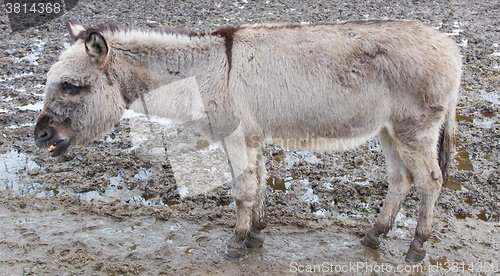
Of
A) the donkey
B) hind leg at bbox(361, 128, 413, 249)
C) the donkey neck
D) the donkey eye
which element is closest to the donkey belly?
the donkey

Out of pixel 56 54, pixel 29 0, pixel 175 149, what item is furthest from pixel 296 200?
pixel 29 0

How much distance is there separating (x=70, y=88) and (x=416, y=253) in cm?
369

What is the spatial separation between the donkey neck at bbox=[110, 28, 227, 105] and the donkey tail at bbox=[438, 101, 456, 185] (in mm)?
2339

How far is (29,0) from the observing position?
11469 millimetres

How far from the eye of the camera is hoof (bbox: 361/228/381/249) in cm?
389

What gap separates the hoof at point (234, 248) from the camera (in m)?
3.75

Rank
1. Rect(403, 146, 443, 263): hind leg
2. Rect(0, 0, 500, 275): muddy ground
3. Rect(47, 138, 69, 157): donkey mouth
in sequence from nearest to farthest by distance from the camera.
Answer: Rect(47, 138, 69, 157): donkey mouth → Rect(403, 146, 443, 263): hind leg → Rect(0, 0, 500, 275): muddy ground

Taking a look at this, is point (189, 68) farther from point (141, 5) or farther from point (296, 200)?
point (141, 5)

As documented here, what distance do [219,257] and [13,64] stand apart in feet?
21.8

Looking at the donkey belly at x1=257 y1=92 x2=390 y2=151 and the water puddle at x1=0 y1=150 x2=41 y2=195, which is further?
the water puddle at x1=0 y1=150 x2=41 y2=195

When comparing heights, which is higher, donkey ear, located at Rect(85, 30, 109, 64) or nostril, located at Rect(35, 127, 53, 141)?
donkey ear, located at Rect(85, 30, 109, 64)

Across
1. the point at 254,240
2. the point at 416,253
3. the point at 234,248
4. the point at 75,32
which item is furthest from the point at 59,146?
the point at 416,253

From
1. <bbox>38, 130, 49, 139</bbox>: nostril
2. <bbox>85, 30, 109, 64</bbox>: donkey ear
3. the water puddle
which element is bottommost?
the water puddle

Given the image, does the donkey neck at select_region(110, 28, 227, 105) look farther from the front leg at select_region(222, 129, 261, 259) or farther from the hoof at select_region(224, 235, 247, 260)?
the hoof at select_region(224, 235, 247, 260)
